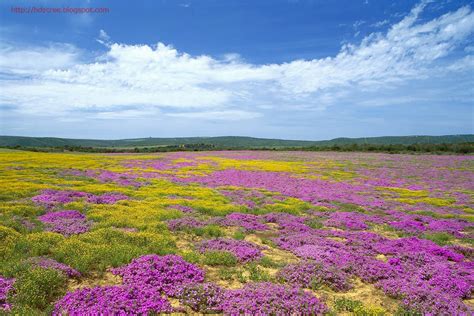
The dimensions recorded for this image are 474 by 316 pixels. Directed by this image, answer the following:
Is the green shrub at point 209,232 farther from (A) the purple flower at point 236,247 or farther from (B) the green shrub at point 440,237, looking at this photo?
(B) the green shrub at point 440,237

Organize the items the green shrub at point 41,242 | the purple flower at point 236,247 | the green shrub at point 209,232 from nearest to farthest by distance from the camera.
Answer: the green shrub at point 41,242
the purple flower at point 236,247
the green shrub at point 209,232

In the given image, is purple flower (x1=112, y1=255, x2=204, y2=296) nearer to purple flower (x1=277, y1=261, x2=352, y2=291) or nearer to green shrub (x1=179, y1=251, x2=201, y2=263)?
green shrub (x1=179, y1=251, x2=201, y2=263)

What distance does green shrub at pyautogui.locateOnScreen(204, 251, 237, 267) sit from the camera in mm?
9758

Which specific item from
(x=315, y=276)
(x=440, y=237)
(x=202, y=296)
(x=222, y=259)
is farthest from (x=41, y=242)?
(x=440, y=237)

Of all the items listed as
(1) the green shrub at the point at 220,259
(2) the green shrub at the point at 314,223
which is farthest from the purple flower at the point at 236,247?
(2) the green shrub at the point at 314,223

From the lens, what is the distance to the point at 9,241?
974cm

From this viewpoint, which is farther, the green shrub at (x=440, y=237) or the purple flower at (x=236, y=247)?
the green shrub at (x=440, y=237)

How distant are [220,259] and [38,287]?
214 inches

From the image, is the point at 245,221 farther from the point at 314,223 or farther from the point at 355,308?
the point at 355,308

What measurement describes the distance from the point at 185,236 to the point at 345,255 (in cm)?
706

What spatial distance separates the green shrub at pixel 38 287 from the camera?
21.5ft

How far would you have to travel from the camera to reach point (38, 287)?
6.94 m

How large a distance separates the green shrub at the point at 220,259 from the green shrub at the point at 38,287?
14.7ft

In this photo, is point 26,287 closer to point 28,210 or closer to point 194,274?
point 194,274
